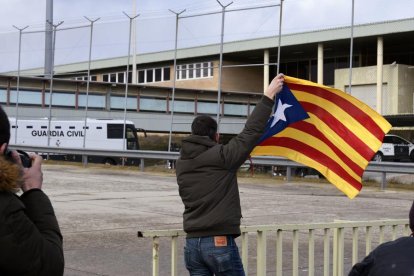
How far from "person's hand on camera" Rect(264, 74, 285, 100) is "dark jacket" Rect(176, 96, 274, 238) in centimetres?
7

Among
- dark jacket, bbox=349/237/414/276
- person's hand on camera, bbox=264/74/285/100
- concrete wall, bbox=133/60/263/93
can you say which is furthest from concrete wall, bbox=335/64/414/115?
dark jacket, bbox=349/237/414/276

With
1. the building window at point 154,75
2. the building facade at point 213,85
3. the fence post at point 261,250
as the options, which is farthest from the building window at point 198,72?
the fence post at point 261,250

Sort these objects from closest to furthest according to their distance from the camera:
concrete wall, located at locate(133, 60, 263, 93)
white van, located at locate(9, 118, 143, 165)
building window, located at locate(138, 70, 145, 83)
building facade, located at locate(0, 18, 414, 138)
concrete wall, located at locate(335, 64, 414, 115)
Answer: building facade, located at locate(0, 18, 414, 138) < concrete wall, located at locate(335, 64, 414, 115) < concrete wall, located at locate(133, 60, 263, 93) < white van, located at locate(9, 118, 143, 165) < building window, located at locate(138, 70, 145, 83)

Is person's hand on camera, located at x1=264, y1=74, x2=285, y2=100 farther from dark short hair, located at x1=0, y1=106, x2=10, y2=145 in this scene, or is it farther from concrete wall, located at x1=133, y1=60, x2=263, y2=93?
concrete wall, located at x1=133, y1=60, x2=263, y2=93

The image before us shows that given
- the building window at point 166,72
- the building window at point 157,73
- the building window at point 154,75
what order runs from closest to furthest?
1. the building window at point 166,72
2. the building window at point 154,75
3. the building window at point 157,73

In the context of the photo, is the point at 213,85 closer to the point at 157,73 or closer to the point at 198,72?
the point at 198,72

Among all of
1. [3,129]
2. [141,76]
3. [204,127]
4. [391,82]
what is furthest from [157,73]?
[3,129]

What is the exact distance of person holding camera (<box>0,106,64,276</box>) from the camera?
8.22 ft

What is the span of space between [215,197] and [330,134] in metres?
1.49

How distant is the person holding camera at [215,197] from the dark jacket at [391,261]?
7.37 feet

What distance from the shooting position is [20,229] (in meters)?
2.52

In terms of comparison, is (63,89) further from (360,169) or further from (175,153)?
(360,169)

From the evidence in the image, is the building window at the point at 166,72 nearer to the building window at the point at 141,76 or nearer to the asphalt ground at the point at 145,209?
the building window at the point at 141,76

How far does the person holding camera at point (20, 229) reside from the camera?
251 cm
